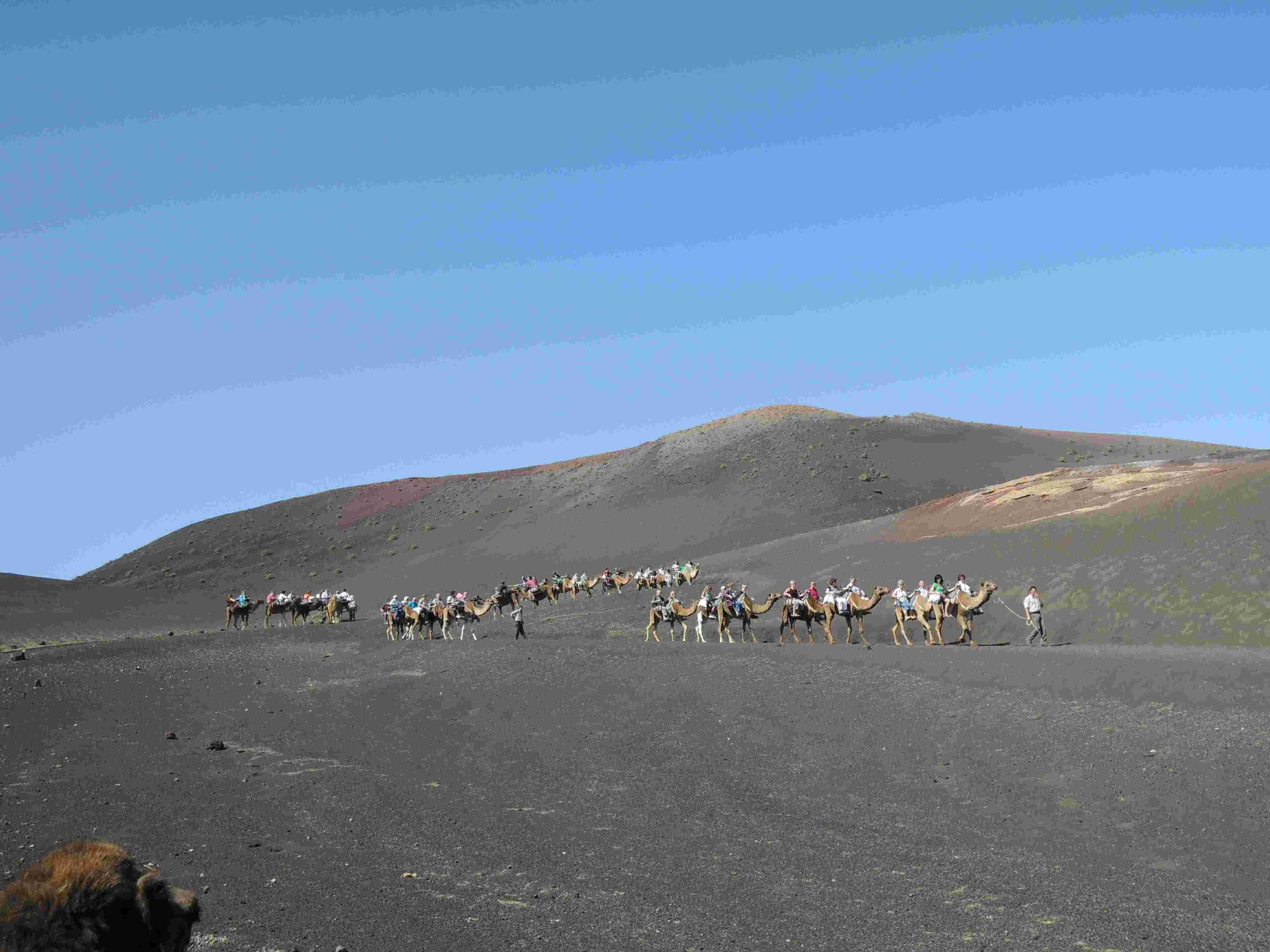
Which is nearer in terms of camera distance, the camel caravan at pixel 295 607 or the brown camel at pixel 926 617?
the brown camel at pixel 926 617

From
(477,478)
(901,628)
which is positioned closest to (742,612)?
(901,628)

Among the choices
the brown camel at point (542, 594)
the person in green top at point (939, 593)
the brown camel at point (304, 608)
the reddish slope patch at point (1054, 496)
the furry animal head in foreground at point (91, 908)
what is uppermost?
the reddish slope patch at point (1054, 496)

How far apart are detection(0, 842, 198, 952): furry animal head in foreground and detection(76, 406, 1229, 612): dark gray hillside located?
242 feet

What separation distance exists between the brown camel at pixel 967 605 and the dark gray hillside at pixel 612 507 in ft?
142

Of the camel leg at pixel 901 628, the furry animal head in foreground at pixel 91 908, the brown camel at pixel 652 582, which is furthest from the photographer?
the brown camel at pixel 652 582

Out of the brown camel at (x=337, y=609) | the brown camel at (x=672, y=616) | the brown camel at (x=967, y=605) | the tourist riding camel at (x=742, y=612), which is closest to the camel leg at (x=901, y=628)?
the brown camel at (x=967, y=605)

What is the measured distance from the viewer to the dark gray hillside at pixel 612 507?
8681 cm

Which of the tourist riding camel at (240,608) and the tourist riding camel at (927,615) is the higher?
the tourist riding camel at (240,608)

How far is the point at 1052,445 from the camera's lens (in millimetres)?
104438

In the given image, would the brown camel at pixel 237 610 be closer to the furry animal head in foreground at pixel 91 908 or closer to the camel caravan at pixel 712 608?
the camel caravan at pixel 712 608

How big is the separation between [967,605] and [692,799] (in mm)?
17684

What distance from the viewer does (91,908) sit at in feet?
14.8

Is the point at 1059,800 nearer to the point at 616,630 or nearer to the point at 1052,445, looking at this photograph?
the point at 616,630

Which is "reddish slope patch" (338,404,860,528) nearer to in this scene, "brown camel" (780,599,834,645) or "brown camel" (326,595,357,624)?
"brown camel" (326,595,357,624)
